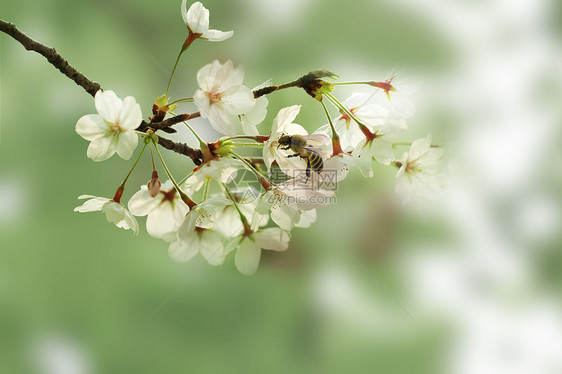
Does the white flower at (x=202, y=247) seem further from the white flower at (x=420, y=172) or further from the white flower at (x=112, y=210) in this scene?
the white flower at (x=420, y=172)

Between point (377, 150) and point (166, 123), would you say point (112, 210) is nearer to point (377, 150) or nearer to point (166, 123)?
point (166, 123)

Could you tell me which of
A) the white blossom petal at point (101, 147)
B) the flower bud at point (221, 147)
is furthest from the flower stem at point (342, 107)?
the white blossom petal at point (101, 147)

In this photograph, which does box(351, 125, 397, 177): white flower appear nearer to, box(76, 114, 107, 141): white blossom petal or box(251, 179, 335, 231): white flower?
box(251, 179, 335, 231): white flower

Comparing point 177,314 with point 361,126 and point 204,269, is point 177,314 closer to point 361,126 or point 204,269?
point 204,269

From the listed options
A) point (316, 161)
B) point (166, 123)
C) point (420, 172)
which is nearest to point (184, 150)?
point (166, 123)

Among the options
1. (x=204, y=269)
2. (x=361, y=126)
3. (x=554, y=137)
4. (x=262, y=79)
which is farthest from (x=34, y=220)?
(x=554, y=137)

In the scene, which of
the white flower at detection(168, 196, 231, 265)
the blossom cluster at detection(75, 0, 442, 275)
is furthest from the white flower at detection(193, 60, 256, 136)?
the white flower at detection(168, 196, 231, 265)
